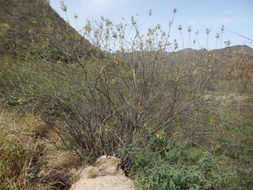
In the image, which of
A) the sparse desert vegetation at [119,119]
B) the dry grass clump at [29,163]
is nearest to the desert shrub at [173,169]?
the sparse desert vegetation at [119,119]

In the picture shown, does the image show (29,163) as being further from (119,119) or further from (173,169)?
(173,169)

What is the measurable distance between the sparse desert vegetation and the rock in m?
0.16

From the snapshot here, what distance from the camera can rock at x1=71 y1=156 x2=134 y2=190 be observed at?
264 centimetres

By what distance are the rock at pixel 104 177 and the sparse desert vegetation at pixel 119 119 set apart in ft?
0.52

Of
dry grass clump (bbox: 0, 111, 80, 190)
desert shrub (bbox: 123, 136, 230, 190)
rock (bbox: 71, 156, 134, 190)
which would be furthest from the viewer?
dry grass clump (bbox: 0, 111, 80, 190)

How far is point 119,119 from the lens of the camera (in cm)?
343

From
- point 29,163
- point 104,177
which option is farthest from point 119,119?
point 29,163

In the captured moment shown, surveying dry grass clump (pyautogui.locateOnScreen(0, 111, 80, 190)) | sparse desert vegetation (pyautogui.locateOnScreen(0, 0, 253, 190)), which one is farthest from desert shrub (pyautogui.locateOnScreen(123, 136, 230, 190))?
dry grass clump (pyautogui.locateOnScreen(0, 111, 80, 190))

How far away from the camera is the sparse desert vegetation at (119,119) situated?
2.78 m

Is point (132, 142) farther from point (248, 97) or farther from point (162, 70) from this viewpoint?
point (248, 97)

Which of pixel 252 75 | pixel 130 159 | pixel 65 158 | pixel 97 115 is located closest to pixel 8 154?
pixel 65 158

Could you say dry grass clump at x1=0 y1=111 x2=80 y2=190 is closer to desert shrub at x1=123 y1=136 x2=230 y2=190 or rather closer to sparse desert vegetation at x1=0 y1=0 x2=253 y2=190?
sparse desert vegetation at x1=0 y1=0 x2=253 y2=190

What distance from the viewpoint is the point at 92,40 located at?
353 centimetres

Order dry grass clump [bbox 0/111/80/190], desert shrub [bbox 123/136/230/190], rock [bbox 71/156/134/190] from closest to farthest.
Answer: desert shrub [bbox 123/136/230/190] → rock [bbox 71/156/134/190] → dry grass clump [bbox 0/111/80/190]
